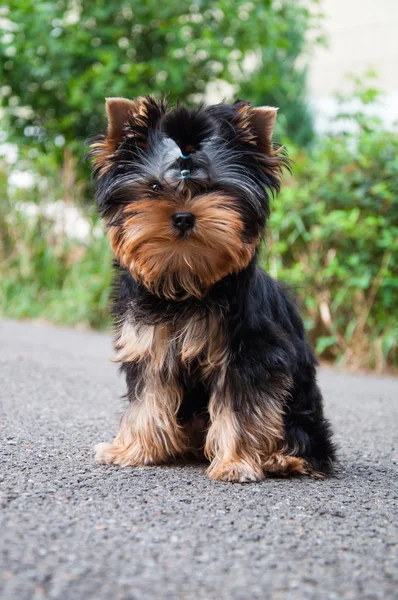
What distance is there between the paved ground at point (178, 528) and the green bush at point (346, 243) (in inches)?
149

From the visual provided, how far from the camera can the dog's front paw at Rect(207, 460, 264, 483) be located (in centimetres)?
350

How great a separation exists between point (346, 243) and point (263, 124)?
5105 millimetres

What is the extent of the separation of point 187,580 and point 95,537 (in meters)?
0.46

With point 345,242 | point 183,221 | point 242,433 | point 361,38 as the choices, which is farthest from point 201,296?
point 361,38

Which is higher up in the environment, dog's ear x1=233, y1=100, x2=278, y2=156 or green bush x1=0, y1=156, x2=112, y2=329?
dog's ear x1=233, y1=100, x2=278, y2=156

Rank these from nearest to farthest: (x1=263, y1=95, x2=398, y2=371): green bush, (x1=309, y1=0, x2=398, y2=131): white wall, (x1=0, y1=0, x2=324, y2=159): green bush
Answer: (x1=263, y1=95, x2=398, y2=371): green bush
(x1=0, y1=0, x2=324, y2=159): green bush
(x1=309, y1=0, x2=398, y2=131): white wall

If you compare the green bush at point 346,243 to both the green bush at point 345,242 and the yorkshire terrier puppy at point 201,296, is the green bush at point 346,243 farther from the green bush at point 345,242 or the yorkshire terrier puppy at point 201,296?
the yorkshire terrier puppy at point 201,296

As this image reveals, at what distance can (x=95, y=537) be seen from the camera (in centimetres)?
258

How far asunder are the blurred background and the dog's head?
470 centimetres

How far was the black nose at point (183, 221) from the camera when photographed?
10.7 feet

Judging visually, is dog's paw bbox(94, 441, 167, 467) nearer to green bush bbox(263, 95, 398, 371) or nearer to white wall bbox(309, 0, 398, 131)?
green bush bbox(263, 95, 398, 371)

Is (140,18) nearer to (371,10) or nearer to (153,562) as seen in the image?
(153,562)

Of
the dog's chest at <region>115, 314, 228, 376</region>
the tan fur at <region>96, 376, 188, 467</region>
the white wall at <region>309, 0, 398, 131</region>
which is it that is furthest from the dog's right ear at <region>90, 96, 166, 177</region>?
the white wall at <region>309, 0, 398, 131</region>

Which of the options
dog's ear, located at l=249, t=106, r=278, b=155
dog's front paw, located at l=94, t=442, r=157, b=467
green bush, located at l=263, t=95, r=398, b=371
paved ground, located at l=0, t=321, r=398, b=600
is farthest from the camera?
green bush, located at l=263, t=95, r=398, b=371
